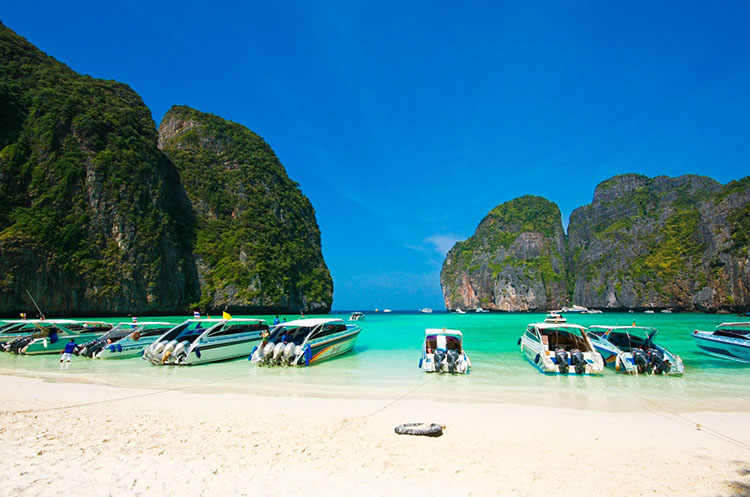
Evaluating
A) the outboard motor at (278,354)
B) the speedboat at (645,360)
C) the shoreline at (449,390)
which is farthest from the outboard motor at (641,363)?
the outboard motor at (278,354)

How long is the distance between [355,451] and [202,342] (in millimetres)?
13622

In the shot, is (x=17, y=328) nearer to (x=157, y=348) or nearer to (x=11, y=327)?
(x=11, y=327)

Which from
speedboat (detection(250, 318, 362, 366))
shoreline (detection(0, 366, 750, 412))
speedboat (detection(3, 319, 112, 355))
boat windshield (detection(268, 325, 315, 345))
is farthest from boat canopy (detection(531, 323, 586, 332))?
speedboat (detection(3, 319, 112, 355))

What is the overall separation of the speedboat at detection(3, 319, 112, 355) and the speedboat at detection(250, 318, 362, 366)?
11478 millimetres

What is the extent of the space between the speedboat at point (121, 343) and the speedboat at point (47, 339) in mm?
1856

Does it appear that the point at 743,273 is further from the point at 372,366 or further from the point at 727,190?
the point at 372,366

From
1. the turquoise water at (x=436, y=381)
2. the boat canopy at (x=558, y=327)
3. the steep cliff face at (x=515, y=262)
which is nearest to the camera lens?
the turquoise water at (x=436, y=381)

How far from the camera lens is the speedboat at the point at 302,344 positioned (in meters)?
16.5

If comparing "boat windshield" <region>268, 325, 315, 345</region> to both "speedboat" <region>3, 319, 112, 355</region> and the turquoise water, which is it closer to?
the turquoise water

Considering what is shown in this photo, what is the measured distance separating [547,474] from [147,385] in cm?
1246

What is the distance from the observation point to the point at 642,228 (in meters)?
114

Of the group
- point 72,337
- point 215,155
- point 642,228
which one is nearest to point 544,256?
point 642,228

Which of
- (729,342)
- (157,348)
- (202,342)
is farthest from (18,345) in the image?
(729,342)

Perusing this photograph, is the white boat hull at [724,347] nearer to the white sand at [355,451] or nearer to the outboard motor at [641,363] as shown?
the outboard motor at [641,363]
